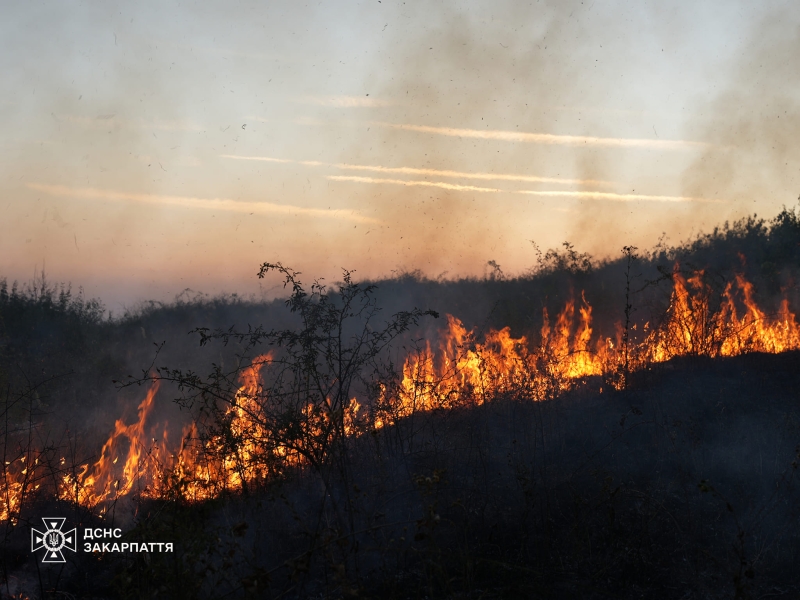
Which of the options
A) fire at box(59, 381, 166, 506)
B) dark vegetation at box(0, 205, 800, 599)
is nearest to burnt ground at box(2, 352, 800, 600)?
dark vegetation at box(0, 205, 800, 599)

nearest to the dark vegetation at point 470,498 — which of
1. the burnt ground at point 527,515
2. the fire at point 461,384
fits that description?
the burnt ground at point 527,515

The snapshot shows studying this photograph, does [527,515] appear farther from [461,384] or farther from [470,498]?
[461,384]

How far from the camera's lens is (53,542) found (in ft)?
19.5

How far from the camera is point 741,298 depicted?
1198cm

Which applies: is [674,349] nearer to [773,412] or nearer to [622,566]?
[773,412]

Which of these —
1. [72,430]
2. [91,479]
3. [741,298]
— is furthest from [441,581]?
[741,298]

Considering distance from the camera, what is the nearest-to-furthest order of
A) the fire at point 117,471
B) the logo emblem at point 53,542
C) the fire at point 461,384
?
the logo emblem at point 53,542, the fire at point 461,384, the fire at point 117,471

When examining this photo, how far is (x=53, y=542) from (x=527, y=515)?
4879 mm

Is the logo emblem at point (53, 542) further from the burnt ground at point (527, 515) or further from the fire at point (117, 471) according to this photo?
the fire at point (117, 471)

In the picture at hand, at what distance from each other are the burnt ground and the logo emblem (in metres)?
0.12

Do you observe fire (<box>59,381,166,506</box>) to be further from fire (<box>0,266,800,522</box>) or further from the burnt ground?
the burnt ground

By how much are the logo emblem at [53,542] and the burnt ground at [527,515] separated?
12cm

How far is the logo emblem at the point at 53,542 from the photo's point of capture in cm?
587

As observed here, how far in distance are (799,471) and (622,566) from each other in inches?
101
